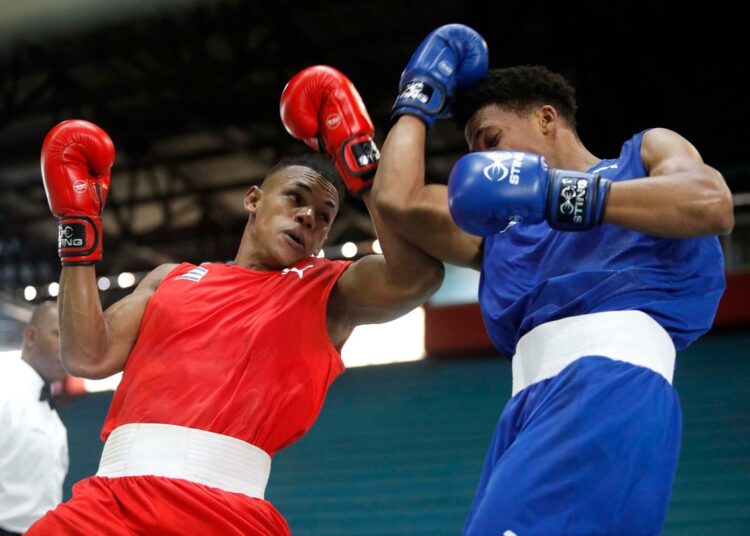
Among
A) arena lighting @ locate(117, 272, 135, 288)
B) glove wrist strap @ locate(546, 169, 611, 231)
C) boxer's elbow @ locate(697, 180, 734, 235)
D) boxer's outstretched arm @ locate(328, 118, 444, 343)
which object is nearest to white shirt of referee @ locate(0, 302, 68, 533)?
boxer's outstretched arm @ locate(328, 118, 444, 343)

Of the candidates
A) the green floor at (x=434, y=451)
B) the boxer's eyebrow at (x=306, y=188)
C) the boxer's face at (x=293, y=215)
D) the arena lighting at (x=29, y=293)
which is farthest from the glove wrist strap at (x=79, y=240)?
the arena lighting at (x=29, y=293)

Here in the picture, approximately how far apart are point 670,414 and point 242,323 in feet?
3.71

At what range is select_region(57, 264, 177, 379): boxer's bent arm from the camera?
91.4 inches

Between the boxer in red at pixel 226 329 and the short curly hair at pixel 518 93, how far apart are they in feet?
0.81

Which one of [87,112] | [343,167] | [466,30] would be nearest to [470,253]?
[343,167]

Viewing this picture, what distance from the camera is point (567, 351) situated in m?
1.73

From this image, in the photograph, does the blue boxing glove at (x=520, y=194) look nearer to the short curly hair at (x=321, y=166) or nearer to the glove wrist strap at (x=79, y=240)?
the short curly hair at (x=321, y=166)

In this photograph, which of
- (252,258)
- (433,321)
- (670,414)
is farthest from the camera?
(433,321)

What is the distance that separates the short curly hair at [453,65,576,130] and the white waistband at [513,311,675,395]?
0.64m

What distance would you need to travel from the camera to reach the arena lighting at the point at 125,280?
488 inches

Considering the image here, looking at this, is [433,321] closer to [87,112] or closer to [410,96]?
[87,112]

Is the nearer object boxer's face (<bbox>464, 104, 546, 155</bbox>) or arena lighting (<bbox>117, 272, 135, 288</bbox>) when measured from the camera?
boxer's face (<bbox>464, 104, 546, 155</bbox>)

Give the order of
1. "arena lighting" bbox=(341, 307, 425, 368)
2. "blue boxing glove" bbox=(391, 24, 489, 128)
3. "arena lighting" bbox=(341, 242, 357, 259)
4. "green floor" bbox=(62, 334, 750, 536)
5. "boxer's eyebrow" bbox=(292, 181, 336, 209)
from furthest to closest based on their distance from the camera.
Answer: "arena lighting" bbox=(341, 242, 357, 259)
"arena lighting" bbox=(341, 307, 425, 368)
"green floor" bbox=(62, 334, 750, 536)
"boxer's eyebrow" bbox=(292, 181, 336, 209)
"blue boxing glove" bbox=(391, 24, 489, 128)

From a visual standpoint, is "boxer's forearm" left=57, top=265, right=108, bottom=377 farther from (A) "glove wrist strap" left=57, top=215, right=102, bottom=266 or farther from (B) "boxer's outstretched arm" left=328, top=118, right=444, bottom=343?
(B) "boxer's outstretched arm" left=328, top=118, right=444, bottom=343
